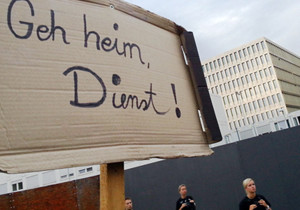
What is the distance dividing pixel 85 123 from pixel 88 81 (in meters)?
0.16

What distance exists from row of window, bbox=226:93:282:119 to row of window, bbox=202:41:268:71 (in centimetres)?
928

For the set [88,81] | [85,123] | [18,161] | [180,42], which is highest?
[180,42]

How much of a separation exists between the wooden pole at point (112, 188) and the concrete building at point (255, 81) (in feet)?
199

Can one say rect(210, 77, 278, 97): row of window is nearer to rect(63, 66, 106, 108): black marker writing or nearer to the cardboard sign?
the cardboard sign

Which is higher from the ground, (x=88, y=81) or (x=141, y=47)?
(x=141, y=47)

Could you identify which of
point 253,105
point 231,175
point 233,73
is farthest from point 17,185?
point 253,105

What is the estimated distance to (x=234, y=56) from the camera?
207ft

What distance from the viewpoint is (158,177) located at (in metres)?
10.7

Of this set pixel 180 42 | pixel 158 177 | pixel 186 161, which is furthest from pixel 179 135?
pixel 158 177

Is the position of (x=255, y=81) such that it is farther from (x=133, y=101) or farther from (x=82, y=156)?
(x=82, y=156)

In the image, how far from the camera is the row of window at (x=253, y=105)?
58.4 meters

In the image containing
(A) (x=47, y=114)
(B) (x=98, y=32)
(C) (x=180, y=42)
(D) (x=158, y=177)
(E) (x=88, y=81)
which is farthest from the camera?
(D) (x=158, y=177)

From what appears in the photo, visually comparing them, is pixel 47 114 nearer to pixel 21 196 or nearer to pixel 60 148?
pixel 60 148

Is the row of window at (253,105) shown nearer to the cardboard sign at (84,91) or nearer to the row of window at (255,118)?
the row of window at (255,118)
